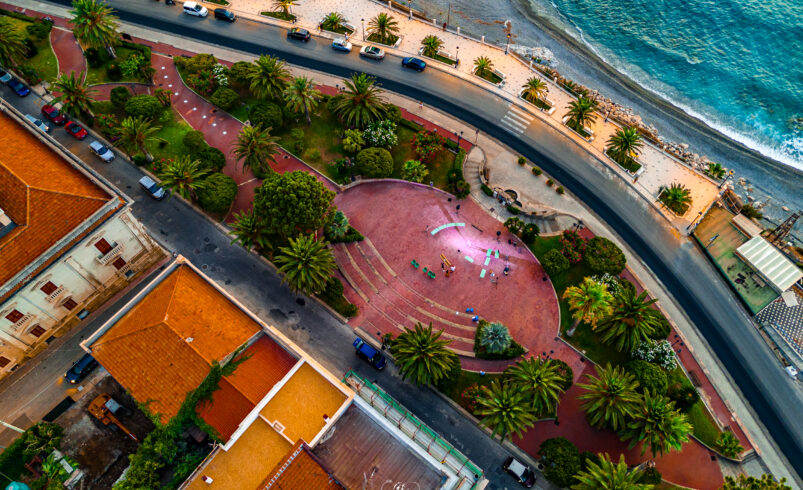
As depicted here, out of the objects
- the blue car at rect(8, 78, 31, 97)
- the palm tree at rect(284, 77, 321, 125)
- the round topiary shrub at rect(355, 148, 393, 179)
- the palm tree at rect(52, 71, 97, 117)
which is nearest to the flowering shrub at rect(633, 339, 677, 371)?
the round topiary shrub at rect(355, 148, 393, 179)

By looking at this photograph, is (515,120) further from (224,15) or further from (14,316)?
(14,316)

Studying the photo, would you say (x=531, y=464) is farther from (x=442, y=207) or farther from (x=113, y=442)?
(x=113, y=442)

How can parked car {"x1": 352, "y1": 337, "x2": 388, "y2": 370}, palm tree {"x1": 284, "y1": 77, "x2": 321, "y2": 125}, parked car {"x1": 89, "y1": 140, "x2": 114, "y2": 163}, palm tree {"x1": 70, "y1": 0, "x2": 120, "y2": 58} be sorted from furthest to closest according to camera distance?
palm tree {"x1": 70, "y1": 0, "x2": 120, "y2": 58}, palm tree {"x1": 284, "y1": 77, "x2": 321, "y2": 125}, parked car {"x1": 89, "y1": 140, "x2": 114, "y2": 163}, parked car {"x1": 352, "y1": 337, "x2": 388, "y2": 370}

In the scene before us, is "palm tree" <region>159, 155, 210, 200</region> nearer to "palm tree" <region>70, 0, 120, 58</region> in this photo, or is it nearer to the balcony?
the balcony

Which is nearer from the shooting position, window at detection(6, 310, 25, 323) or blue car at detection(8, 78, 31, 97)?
window at detection(6, 310, 25, 323)

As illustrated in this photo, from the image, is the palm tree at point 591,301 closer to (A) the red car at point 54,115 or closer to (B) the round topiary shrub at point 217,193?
(B) the round topiary shrub at point 217,193

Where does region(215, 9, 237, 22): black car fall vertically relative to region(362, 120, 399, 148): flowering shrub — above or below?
above

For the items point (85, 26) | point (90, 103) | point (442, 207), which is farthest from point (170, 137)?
point (442, 207)
